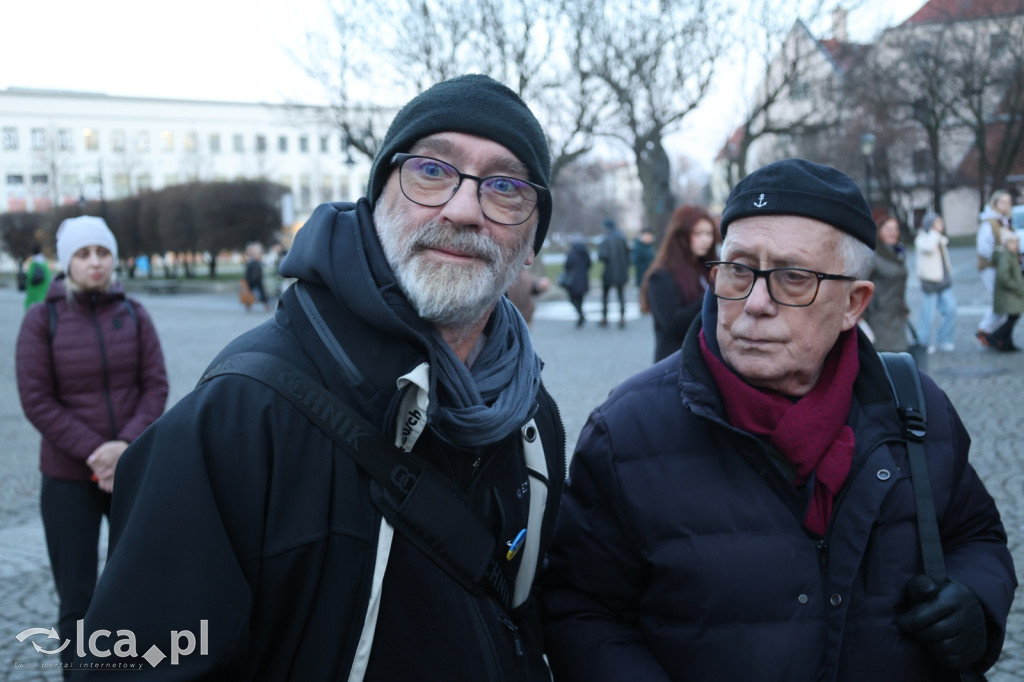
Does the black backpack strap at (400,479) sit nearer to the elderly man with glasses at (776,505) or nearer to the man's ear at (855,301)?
the elderly man with glasses at (776,505)

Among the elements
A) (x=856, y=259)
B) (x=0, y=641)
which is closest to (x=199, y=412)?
(x=856, y=259)

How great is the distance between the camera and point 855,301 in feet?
6.96

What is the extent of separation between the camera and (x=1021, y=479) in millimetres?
5809

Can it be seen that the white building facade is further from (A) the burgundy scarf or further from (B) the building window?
(A) the burgundy scarf

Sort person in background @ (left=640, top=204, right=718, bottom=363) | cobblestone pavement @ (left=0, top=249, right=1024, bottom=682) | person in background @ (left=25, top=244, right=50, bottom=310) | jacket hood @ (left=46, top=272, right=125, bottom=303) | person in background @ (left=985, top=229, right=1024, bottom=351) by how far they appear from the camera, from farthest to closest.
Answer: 1. person in background @ (left=25, top=244, right=50, bottom=310)
2. person in background @ (left=985, top=229, right=1024, bottom=351)
3. person in background @ (left=640, top=204, right=718, bottom=363)
4. cobblestone pavement @ (left=0, top=249, right=1024, bottom=682)
5. jacket hood @ (left=46, top=272, right=125, bottom=303)

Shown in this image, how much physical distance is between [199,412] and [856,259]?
1.51 m

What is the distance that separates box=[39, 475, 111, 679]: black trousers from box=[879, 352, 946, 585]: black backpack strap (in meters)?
3.06

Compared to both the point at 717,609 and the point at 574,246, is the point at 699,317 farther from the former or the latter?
the point at 574,246

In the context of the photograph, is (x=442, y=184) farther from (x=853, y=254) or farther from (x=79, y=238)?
(x=79, y=238)

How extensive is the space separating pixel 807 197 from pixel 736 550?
0.81 meters

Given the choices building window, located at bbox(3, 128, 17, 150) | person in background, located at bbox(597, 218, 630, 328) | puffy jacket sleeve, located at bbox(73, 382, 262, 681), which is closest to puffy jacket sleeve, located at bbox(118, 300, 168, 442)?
puffy jacket sleeve, located at bbox(73, 382, 262, 681)

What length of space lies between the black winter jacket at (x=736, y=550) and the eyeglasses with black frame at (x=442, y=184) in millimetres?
597

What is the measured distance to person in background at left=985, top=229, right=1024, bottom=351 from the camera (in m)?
10.4

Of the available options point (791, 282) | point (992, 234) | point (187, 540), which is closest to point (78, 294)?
point (187, 540)
